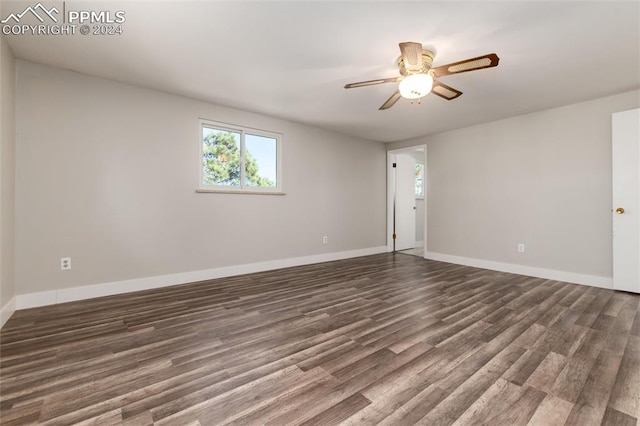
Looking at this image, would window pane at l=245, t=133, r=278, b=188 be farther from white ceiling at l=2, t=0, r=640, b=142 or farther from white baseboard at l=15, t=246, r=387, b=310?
white baseboard at l=15, t=246, r=387, b=310

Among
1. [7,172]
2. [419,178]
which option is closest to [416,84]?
[7,172]

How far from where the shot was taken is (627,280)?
3217mm

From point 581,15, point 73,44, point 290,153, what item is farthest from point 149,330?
point 581,15

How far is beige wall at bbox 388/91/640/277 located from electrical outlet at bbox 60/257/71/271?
5.46 meters

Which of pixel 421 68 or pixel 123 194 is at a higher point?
pixel 421 68

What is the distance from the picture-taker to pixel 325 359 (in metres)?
1.78

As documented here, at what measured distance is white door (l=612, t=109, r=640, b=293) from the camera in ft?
10.4

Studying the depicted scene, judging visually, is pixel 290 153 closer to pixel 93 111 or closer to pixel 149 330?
pixel 93 111

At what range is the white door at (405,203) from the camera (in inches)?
247

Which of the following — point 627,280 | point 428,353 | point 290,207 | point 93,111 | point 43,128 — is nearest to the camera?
point 428,353

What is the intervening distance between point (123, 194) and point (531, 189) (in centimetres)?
557

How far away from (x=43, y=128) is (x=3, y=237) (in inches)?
46.2

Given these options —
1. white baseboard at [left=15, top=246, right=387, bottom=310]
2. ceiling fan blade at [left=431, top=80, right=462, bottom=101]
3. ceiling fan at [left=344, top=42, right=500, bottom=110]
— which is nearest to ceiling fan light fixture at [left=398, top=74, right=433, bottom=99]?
ceiling fan at [left=344, top=42, right=500, bottom=110]

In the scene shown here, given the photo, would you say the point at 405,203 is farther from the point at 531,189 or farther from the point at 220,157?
the point at 220,157
